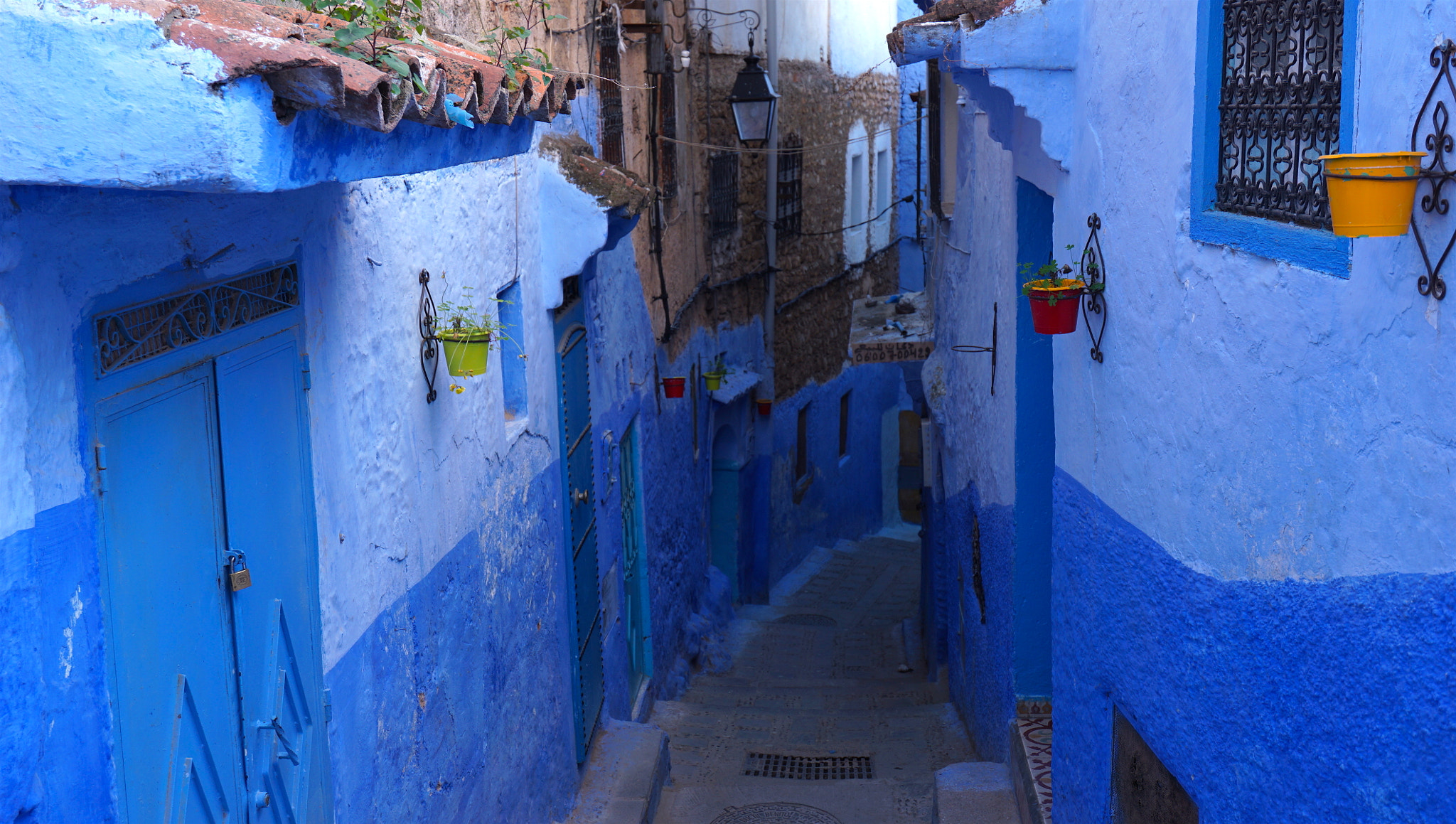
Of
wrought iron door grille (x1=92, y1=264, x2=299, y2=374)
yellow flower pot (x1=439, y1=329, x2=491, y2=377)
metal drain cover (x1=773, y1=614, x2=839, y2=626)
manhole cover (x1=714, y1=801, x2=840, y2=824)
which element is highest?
wrought iron door grille (x1=92, y1=264, x2=299, y2=374)

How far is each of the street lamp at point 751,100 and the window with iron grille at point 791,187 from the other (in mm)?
3100

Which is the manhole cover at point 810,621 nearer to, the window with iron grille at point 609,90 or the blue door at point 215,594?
the window with iron grille at point 609,90

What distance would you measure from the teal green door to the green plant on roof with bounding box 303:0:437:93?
18.1 feet

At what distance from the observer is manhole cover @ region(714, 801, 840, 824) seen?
733cm

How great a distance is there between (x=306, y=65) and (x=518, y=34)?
2134 mm

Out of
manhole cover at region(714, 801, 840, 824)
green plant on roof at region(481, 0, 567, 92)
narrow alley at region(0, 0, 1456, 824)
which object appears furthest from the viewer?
manhole cover at region(714, 801, 840, 824)

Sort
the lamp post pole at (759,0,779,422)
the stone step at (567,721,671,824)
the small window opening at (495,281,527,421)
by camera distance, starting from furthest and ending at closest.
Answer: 1. the lamp post pole at (759,0,779,422)
2. the stone step at (567,721,671,824)
3. the small window opening at (495,281,527,421)

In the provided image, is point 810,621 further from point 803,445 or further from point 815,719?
point 815,719

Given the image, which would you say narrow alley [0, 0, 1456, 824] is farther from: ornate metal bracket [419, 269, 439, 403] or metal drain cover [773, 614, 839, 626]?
metal drain cover [773, 614, 839, 626]

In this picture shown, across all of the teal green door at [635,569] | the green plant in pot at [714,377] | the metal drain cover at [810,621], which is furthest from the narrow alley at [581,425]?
the metal drain cover at [810,621]

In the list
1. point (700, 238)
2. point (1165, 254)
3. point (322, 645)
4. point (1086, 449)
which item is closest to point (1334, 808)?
point (1165, 254)

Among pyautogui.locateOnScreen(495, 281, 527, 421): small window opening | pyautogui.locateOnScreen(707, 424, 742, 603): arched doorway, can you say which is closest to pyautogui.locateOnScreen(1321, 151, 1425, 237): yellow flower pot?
pyautogui.locateOnScreen(495, 281, 527, 421): small window opening

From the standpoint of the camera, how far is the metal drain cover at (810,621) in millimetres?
13391

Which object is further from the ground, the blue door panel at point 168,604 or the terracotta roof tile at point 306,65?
the terracotta roof tile at point 306,65
